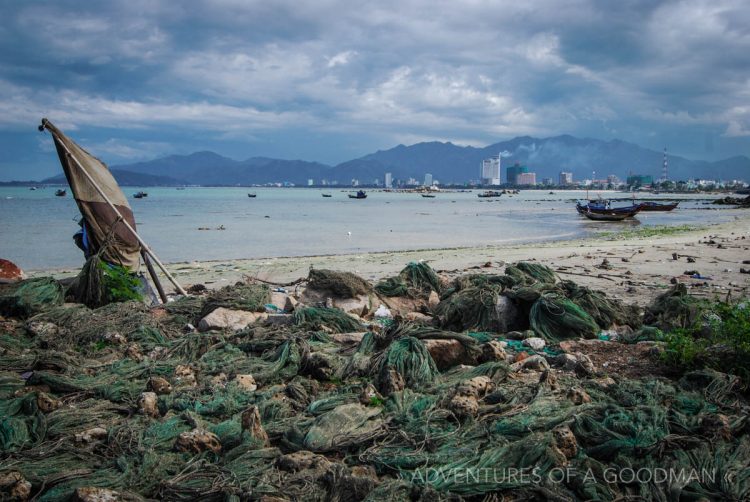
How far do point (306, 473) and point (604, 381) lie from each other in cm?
295

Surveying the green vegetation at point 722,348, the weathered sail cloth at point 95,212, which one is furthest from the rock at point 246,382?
the weathered sail cloth at point 95,212

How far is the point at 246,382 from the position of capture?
16.8 ft

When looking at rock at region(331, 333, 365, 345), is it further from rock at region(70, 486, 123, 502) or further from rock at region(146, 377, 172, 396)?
rock at region(70, 486, 123, 502)

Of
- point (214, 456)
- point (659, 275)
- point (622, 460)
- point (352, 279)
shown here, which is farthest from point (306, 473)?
point (659, 275)

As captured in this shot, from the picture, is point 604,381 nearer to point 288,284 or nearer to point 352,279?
point 352,279

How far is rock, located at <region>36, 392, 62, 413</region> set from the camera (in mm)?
4434

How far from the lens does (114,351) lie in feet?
20.3

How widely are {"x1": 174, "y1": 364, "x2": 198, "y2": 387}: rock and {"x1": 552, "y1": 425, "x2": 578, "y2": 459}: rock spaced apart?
3.19m

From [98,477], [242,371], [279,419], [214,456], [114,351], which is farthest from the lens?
[114,351]

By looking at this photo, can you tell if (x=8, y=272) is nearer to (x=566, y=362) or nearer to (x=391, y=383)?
(x=391, y=383)

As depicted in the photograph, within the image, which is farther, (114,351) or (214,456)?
(114,351)

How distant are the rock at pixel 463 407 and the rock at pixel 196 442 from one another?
68.4 inches

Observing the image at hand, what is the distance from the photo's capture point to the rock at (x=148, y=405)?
4.42m

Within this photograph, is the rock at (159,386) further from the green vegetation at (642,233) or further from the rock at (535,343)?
the green vegetation at (642,233)
